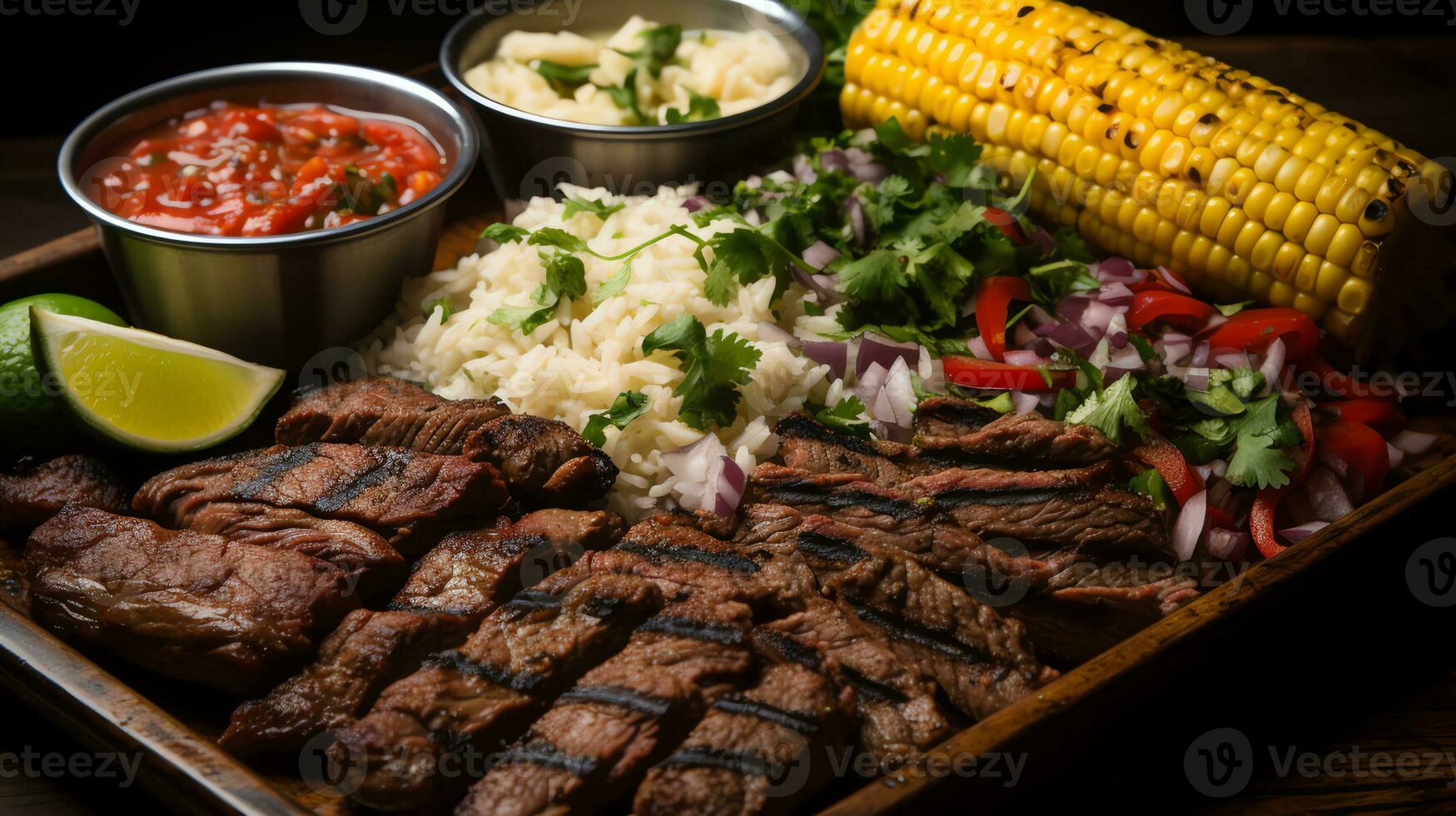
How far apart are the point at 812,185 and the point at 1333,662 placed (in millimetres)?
2546

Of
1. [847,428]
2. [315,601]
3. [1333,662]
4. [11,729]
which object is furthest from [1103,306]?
[11,729]

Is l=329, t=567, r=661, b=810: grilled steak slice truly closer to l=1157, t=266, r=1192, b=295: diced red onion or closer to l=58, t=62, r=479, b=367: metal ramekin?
l=58, t=62, r=479, b=367: metal ramekin

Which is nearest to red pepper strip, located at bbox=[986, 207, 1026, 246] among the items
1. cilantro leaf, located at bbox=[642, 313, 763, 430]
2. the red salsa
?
cilantro leaf, located at bbox=[642, 313, 763, 430]

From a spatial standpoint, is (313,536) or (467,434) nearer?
(313,536)

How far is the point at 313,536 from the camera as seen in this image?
10.4 feet

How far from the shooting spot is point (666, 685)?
2.66m

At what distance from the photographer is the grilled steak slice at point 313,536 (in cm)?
310

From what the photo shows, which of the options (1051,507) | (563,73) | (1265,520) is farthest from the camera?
(563,73)

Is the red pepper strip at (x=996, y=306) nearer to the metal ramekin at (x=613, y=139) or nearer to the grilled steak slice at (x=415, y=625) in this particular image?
the metal ramekin at (x=613, y=139)

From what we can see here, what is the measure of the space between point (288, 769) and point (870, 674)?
59.9 inches

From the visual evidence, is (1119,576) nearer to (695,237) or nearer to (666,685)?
(666,685)

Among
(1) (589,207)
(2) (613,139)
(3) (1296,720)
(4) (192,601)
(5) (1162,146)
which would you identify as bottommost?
(3) (1296,720)

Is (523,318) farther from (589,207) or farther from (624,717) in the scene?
(624,717)

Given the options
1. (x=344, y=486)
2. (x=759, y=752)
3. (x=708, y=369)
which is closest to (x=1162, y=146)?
(x=708, y=369)
